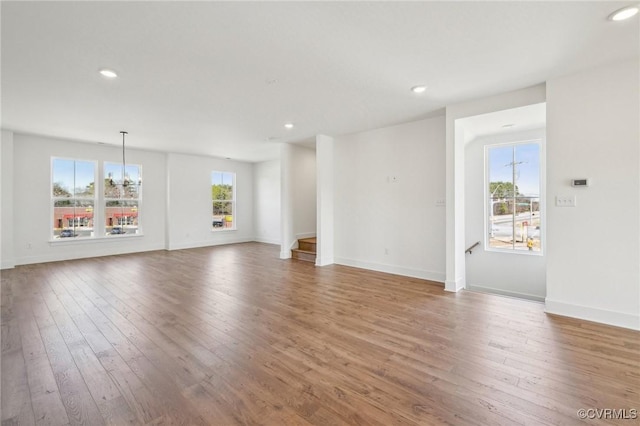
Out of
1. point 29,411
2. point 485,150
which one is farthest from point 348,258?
point 29,411

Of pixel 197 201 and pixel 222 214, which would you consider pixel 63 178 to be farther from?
pixel 222 214

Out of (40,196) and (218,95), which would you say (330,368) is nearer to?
(218,95)

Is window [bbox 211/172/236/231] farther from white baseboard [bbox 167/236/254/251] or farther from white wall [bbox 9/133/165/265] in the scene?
white wall [bbox 9/133/165/265]

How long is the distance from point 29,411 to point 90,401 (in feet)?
1.04

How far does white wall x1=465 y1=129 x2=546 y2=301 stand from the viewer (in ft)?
16.9

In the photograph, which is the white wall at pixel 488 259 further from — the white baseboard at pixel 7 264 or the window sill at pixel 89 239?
the white baseboard at pixel 7 264

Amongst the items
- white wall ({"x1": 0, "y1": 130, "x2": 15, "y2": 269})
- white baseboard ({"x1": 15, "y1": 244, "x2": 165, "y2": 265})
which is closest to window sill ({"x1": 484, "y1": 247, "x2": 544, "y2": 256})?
white baseboard ({"x1": 15, "y1": 244, "x2": 165, "y2": 265})

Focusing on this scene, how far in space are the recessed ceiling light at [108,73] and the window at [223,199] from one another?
5.96m

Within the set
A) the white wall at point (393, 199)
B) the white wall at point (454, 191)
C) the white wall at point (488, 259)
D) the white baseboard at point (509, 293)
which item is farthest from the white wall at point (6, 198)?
the white baseboard at point (509, 293)

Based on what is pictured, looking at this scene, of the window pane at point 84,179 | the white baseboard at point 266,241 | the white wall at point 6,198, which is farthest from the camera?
the white baseboard at point 266,241

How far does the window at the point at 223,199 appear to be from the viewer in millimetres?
9078

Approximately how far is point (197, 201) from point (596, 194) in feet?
28.6

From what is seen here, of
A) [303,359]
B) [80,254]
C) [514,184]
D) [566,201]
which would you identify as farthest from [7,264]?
[514,184]

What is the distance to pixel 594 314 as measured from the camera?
3000 millimetres
